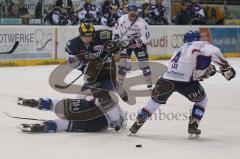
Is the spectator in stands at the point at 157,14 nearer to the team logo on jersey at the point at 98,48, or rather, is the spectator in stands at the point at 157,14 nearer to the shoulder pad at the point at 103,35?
the shoulder pad at the point at 103,35

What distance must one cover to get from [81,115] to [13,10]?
1130 centimetres

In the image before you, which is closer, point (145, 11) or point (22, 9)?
point (22, 9)

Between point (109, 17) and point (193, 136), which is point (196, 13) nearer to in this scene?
point (109, 17)

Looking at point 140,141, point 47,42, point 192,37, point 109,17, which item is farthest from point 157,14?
point 140,141

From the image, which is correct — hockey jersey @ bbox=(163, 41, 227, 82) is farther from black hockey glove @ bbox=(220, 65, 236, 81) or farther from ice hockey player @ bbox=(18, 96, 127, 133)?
ice hockey player @ bbox=(18, 96, 127, 133)

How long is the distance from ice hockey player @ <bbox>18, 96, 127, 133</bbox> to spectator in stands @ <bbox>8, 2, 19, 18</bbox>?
10995 millimetres

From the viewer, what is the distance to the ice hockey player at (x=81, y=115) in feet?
22.2

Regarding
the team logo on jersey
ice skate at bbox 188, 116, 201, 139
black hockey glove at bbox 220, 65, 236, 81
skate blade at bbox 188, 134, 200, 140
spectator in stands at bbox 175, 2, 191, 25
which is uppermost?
the team logo on jersey

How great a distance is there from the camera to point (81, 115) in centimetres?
683

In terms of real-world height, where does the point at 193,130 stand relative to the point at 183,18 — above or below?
below

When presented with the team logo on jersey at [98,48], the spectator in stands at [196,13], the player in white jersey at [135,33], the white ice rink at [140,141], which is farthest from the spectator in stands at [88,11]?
the team logo on jersey at [98,48]

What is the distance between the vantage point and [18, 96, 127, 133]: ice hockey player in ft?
22.2

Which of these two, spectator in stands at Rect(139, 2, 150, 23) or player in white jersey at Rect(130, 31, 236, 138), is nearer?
player in white jersey at Rect(130, 31, 236, 138)

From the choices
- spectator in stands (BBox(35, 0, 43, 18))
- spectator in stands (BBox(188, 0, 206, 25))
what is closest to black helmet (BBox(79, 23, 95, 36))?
spectator in stands (BBox(35, 0, 43, 18))
